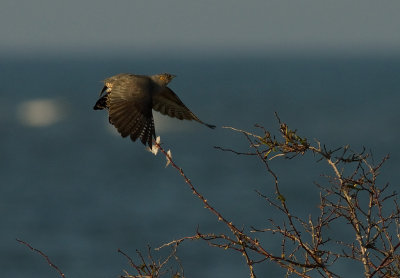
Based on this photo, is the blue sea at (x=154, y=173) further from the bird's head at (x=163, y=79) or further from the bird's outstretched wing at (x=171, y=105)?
the bird's head at (x=163, y=79)

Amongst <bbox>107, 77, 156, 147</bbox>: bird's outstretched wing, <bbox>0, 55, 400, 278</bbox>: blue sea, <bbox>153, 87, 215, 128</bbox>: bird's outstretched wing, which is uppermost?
<bbox>0, 55, 400, 278</bbox>: blue sea

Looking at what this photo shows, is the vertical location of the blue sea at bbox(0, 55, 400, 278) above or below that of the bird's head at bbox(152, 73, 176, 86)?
above

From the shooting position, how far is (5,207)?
228ft

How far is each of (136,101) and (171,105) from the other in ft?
1.65

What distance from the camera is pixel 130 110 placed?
25.3 ft

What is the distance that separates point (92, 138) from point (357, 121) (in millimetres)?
27340

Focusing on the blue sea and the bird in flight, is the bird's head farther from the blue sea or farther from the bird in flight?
the blue sea

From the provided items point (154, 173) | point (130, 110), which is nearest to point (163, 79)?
point (130, 110)

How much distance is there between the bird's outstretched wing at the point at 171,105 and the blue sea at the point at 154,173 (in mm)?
19257

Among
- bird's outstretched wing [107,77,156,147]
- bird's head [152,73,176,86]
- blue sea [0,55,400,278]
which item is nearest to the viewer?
bird's outstretched wing [107,77,156,147]

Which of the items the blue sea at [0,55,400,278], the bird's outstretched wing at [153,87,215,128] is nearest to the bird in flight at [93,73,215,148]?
the bird's outstretched wing at [153,87,215,128]

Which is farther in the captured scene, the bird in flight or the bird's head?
the bird's head

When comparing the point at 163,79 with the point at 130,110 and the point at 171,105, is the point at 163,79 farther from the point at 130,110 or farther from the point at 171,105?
the point at 130,110

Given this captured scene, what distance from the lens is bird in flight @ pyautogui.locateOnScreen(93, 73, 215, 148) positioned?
24.5 feet
